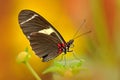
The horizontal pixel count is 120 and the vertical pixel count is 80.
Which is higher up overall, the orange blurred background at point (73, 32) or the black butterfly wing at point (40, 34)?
the black butterfly wing at point (40, 34)

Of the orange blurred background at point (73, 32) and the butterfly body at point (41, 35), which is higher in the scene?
the butterfly body at point (41, 35)

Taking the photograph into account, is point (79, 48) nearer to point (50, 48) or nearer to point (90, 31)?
point (90, 31)

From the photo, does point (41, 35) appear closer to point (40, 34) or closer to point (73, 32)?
point (40, 34)

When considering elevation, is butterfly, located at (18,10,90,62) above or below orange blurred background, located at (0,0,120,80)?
above
